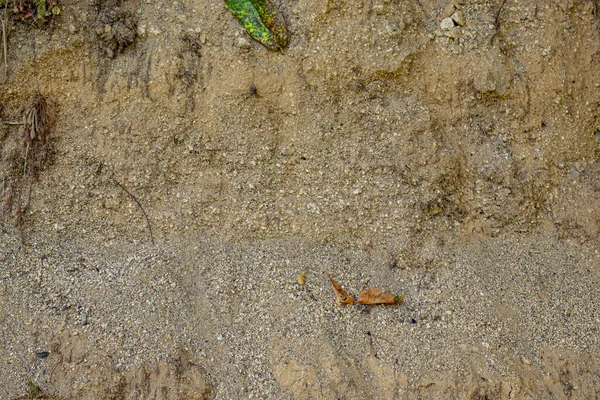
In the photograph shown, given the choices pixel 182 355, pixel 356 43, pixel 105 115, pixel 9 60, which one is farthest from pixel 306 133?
pixel 9 60

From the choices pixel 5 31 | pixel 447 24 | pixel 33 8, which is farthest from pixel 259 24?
pixel 5 31

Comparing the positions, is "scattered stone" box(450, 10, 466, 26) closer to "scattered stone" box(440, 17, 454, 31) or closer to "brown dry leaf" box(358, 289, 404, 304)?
"scattered stone" box(440, 17, 454, 31)

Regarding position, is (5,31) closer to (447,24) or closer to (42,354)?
(42,354)

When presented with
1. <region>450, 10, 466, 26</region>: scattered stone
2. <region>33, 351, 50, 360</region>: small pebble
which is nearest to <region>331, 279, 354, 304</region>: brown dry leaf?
<region>33, 351, 50, 360</region>: small pebble

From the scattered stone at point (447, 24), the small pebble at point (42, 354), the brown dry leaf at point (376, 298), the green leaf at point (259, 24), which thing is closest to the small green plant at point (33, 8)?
the green leaf at point (259, 24)

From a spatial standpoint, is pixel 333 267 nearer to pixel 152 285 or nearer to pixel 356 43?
pixel 152 285
